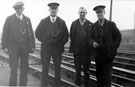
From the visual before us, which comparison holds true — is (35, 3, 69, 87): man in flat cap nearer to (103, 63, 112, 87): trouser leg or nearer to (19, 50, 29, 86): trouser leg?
(19, 50, 29, 86): trouser leg

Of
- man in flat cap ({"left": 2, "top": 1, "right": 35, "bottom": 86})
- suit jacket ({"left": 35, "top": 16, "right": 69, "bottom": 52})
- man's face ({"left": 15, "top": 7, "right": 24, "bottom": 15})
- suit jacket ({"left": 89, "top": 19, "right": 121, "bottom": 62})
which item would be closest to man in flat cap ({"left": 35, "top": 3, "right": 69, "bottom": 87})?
suit jacket ({"left": 35, "top": 16, "right": 69, "bottom": 52})

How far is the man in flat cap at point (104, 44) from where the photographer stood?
6.76 metres

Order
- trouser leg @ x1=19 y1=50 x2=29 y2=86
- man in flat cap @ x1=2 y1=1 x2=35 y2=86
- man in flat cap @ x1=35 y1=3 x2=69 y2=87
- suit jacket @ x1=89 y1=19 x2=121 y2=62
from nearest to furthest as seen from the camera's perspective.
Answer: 1. suit jacket @ x1=89 y1=19 x2=121 y2=62
2. man in flat cap @ x1=2 y1=1 x2=35 y2=86
3. trouser leg @ x1=19 y1=50 x2=29 y2=86
4. man in flat cap @ x1=35 y1=3 x2=69 y2=87

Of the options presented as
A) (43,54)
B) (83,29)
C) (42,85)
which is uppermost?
(83,29)

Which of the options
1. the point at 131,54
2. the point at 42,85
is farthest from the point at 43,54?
the point at 131,54

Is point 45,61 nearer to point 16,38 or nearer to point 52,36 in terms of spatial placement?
point 52,36

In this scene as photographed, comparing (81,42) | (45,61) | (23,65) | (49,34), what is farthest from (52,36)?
(23,65)

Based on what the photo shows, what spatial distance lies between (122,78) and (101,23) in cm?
218

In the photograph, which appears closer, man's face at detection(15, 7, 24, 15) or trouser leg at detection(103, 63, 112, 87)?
trouser leg at detection(103, 63, 112, 87)

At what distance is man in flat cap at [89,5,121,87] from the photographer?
22.2 feet

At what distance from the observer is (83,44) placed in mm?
8047

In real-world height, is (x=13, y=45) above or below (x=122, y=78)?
above

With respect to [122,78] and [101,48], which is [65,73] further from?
[101,48]

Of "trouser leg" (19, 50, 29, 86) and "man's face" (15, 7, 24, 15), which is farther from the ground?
"man's face" (15, 7, 24, 15)
